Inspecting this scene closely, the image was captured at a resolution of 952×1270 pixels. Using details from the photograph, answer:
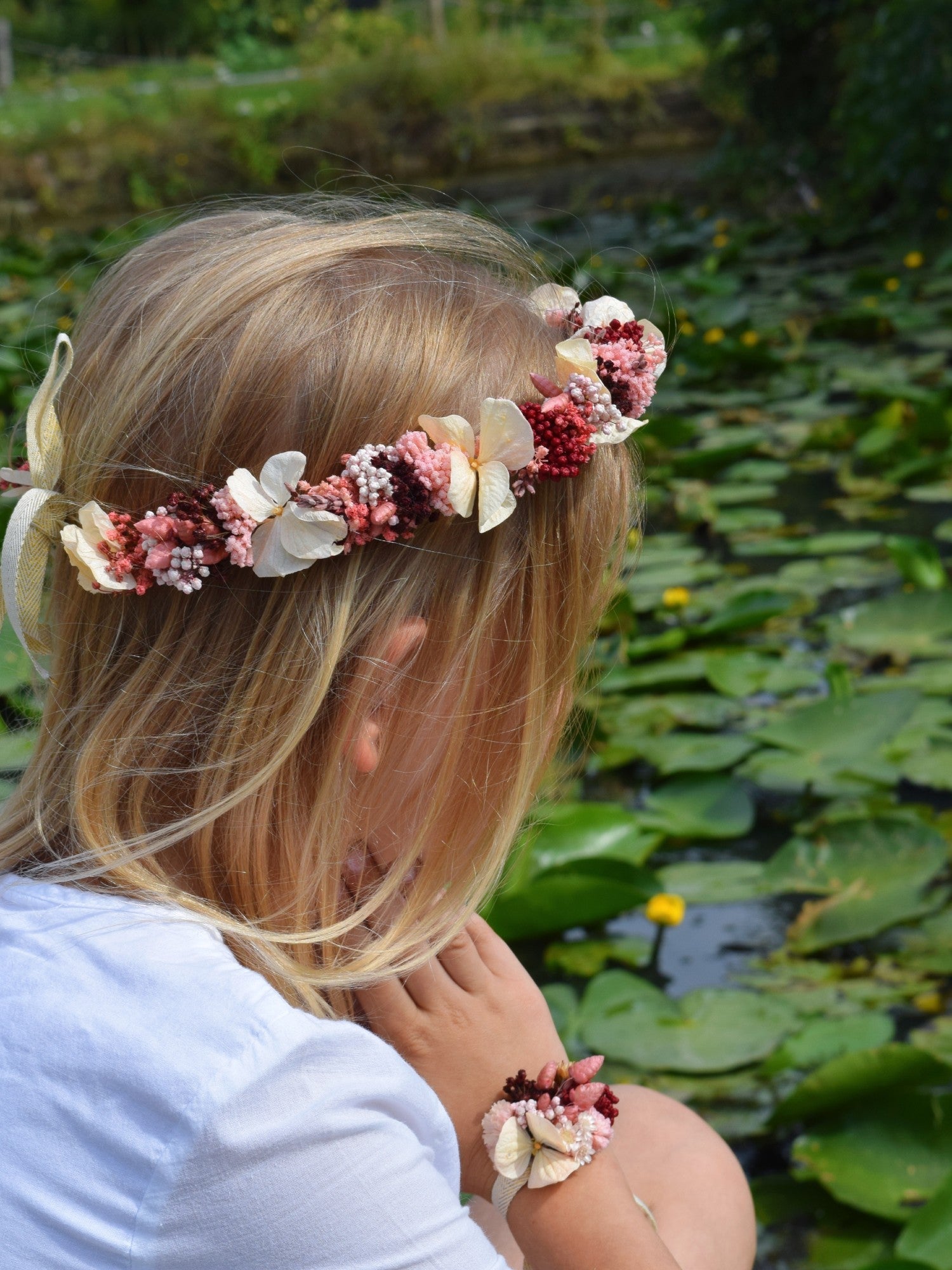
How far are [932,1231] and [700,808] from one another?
56cm

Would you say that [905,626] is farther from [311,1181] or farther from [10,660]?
[311,1181]

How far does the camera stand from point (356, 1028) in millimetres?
559

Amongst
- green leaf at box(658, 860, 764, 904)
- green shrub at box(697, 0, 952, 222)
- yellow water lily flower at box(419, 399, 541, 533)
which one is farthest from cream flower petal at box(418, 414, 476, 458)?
green shrub at box(697, 0, 952, 222)

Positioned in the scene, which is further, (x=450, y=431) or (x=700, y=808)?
(x=700, y=808)

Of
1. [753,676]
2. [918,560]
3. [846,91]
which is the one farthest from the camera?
[846,91]

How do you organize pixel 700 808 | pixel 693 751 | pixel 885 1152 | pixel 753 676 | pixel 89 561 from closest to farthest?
pixel 89 561
pixel 885 1152
pixel 700 808
pixel 693 751
pixel 753 676

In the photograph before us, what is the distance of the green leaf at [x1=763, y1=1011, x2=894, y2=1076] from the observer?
97 cm

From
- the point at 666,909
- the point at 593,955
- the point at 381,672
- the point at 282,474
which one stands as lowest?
the point at 593,955

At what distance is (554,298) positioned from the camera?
77 cm

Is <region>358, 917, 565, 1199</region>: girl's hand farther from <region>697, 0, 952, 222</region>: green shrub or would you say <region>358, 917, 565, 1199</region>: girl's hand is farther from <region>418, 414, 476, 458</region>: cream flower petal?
<region>697, 0, 952, 222</region>: green shrub

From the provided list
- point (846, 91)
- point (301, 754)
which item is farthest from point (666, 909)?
point (846, 91)

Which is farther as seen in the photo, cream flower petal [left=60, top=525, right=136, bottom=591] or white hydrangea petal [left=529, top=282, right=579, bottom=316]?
white hydrangea petal [left=529, top=282, right=579, bottom=316]

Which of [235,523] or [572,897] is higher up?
[235,523]

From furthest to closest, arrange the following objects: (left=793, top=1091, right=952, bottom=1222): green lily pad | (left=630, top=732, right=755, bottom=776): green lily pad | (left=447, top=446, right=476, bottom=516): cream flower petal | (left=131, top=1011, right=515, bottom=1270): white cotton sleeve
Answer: (left=630, top=732, right=755, bottom=776): green lily pad
(left=793, top=1091, right=952, bottom=1222): green lily pad
(left=447, top=446, right=476, bottom=516): cream flower petal
(left=131, top=1011, right=515, bottom=1270): white cotton sleeve
